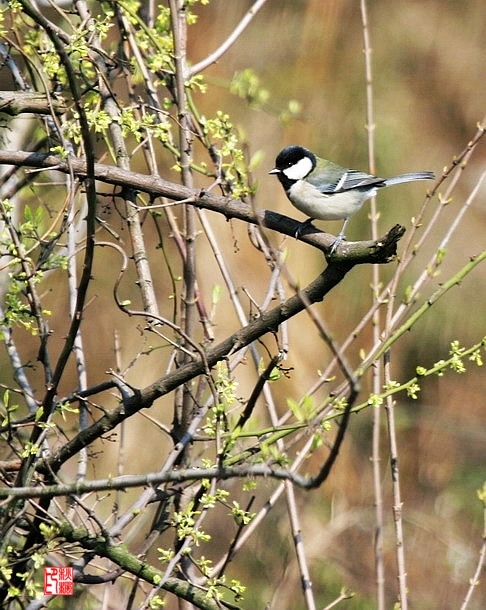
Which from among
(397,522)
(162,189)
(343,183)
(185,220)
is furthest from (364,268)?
(162,189)

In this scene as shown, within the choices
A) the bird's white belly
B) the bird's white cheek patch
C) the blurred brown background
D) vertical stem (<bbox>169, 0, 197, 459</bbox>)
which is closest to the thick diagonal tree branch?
vertical stem (<bbox>169, 0, 197, 459</bbox>)

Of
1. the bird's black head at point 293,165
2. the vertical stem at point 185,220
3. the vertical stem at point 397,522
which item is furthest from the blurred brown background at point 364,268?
the vertical stem at point 397,522

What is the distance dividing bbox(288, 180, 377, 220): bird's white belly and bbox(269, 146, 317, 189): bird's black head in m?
0.05

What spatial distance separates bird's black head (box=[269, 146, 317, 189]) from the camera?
267cm

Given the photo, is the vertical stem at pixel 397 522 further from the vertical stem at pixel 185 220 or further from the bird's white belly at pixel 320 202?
the bird's white belly at pixel 320 202

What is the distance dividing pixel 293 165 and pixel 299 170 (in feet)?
0.08

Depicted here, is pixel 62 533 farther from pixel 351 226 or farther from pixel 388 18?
pixel 388 18

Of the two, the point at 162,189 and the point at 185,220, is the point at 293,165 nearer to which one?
the point at 185,220

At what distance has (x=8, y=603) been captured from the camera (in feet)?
5.44

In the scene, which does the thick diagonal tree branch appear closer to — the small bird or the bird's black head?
the small bird

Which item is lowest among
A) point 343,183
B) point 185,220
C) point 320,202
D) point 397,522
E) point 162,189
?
point 397,522

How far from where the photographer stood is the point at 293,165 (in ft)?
8.84

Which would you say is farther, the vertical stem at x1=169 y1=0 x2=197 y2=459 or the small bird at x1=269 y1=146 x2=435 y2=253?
the small bird at x1=269 y1=146 x2=435 y2=253

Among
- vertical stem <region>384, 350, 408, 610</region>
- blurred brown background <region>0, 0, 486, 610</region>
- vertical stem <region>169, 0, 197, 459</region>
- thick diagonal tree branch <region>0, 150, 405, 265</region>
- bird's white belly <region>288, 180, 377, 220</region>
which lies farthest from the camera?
blurred brown background <region>0, 0, 486, 610</region>
